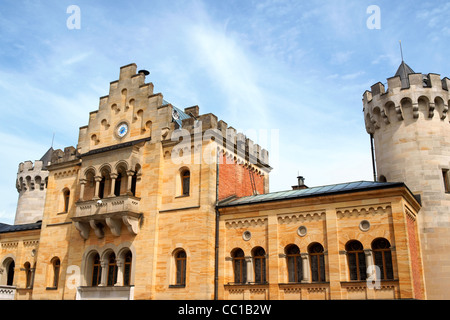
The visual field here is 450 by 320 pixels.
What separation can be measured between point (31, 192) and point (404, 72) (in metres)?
40.6

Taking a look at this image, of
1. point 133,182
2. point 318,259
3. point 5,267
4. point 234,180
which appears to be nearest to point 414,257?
point 318,259

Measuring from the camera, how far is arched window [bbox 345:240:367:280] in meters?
21.6

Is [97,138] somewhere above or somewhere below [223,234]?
above

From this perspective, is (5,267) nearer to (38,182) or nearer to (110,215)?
(110,215)

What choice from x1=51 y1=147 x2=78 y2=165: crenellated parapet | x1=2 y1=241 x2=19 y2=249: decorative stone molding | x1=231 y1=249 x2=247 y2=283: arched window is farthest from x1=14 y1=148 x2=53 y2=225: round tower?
x1=231 y1=249 x2=247 y2=283: arched window

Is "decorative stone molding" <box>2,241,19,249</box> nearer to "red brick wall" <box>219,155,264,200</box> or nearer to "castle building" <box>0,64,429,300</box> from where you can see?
"castle building" <box>0,64,429,300</box>

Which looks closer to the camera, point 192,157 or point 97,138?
point 192,157

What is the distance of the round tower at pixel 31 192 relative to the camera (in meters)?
48.0

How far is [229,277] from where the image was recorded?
25.0 meters

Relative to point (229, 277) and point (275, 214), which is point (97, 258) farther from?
point (275, 214)

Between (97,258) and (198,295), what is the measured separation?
878cm

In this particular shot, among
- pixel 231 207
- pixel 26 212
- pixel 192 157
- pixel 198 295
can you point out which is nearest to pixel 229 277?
pixel 198 295

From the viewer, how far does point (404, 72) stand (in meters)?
29.5

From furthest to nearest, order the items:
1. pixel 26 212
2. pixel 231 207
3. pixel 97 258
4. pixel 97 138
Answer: pixel 26 212 → pixel 97 138 → pixel 97 258 → pixel 231 207
